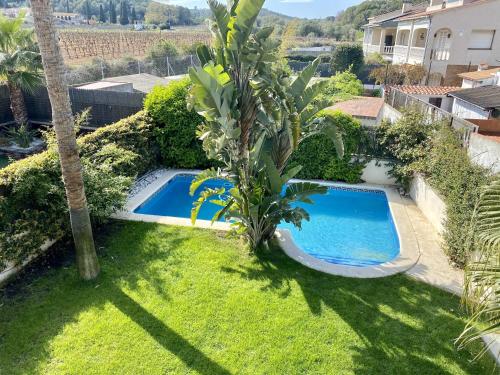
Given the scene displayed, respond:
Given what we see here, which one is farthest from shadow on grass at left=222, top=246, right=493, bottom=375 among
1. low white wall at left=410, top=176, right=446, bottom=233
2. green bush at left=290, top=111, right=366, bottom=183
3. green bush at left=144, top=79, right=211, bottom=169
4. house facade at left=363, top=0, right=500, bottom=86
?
house facade at left=363, top=0, right=500, bottom=86

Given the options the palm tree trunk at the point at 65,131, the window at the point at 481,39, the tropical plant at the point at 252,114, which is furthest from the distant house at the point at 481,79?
the palm tree trunk at the point at 65,131

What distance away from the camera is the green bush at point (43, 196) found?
7758 mm

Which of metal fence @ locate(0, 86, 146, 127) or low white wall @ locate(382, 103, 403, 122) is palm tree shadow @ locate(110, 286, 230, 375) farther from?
low white wall @ locate(382, 103, 403, 122)

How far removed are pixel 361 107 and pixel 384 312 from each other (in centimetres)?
1272

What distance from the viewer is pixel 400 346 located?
6.27 meters

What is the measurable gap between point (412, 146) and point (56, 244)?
11.3 metres

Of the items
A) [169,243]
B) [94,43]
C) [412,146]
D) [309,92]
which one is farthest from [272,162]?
[94,43]

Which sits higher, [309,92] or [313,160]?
[309,92]

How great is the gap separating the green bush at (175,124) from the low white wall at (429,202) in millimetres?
7717

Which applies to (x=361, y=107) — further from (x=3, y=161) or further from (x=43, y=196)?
(x=3, y=161)

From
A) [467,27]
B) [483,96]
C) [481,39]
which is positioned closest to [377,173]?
[483,96]

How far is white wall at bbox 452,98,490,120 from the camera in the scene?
15509 millimetres

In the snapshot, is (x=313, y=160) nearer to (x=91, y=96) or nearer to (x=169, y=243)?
(x=169, y=243)

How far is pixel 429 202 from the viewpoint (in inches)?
433
